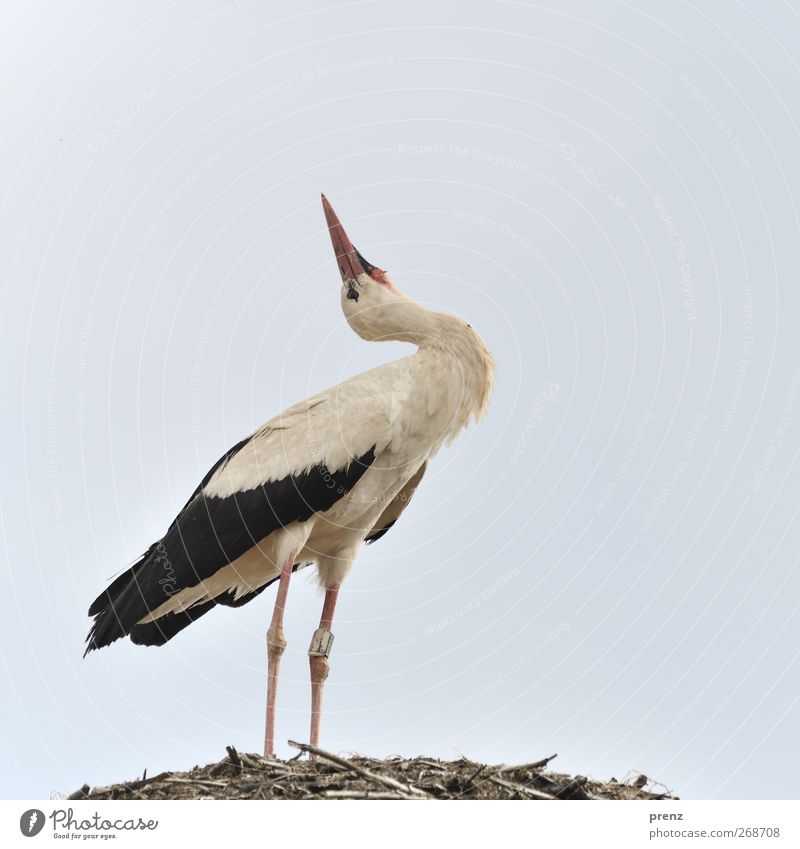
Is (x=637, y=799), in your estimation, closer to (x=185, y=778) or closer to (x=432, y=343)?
(x=185, y=778)

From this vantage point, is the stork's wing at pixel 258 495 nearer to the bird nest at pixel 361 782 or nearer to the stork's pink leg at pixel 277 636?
the stork's pink leg at pixel 277 636

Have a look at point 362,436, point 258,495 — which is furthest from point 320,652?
→ point 362,436

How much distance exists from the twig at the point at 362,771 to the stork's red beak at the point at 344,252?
4.03 metres

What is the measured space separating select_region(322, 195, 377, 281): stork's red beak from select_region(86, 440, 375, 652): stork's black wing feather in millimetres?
1696

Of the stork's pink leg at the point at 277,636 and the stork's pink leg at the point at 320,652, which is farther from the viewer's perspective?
the stork's pink leg at the point at 320,652

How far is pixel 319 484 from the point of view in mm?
8453

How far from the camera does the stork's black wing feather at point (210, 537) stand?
8.48 meters

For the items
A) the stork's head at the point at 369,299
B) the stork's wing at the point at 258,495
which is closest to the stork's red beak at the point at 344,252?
the stork's head at the point at 369,299

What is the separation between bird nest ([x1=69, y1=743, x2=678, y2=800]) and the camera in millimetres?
6609

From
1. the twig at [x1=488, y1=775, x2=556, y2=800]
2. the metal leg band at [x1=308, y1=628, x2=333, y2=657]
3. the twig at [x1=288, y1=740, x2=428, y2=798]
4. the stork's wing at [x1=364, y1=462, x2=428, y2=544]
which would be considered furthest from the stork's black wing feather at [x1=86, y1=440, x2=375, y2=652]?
the twig at [x1=488, y1=775, x2=556, y2=800]

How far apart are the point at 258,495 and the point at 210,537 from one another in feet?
1.62

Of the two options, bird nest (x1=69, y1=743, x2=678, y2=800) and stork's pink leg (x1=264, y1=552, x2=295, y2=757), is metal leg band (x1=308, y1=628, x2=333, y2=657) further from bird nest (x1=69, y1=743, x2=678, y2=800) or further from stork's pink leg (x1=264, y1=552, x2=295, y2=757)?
bird nest (x1=69, y1=743, x2=678, y2=800)

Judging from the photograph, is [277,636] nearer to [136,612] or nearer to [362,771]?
[136,612]
